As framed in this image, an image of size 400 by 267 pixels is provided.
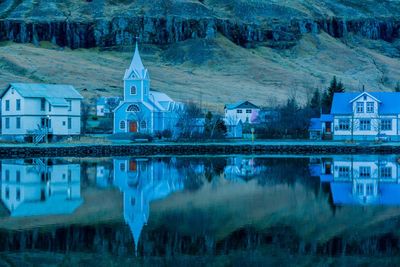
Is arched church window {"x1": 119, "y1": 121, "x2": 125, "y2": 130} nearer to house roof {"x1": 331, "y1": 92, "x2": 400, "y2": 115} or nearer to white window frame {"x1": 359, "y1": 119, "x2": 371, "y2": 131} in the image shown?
house roof {"x1": 331, "y1": 92, "x2": 400, "y2": 115}

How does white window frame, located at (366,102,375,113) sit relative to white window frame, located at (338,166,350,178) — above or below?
above

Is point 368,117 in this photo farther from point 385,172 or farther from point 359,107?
point 385,172

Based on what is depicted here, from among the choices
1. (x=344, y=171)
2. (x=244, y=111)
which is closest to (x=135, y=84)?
(x=244, y=111)

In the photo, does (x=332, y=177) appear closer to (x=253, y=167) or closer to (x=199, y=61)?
(x=253, y=167)

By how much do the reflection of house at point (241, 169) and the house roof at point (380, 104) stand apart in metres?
21.3

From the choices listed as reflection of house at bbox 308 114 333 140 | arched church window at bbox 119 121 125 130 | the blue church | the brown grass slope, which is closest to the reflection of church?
reflection of house at bbox 308 114 333 140

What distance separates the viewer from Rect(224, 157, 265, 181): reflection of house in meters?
43.0

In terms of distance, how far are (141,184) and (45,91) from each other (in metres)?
38.4

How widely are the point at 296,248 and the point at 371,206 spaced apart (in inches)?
333

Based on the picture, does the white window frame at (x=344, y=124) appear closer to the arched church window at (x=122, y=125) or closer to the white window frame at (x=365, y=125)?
the white window frame at (x=365, y=125)

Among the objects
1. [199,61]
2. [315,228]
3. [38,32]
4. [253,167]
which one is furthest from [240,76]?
[315,228]

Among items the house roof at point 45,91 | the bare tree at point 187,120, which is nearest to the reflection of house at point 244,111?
the bare tree at point 187,120

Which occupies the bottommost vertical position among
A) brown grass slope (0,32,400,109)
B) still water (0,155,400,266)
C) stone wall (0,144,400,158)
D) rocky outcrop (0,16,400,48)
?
still water (0,155,400,266)

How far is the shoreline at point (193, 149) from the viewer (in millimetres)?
61188
